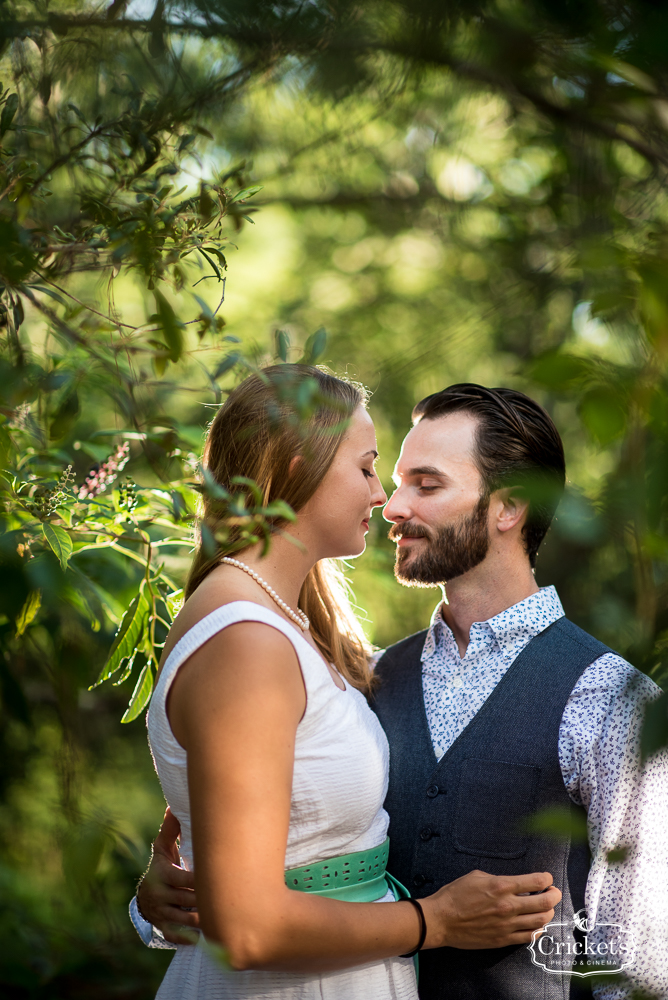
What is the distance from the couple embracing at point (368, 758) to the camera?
1088 millimetres

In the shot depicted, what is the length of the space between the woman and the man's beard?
40 centimetres

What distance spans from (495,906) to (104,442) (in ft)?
4.04

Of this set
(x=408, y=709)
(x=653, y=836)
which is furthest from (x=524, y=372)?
(x=408, y=709)

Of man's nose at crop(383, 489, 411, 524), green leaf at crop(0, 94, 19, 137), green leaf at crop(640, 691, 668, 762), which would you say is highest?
green leaf at crop(0, 94, 19, 137)

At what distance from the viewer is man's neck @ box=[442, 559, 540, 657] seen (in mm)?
1943

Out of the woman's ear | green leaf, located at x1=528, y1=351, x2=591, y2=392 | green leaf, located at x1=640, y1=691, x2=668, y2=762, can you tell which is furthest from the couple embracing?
green leaf, located at x1=640, y1=691, x2=668, y2=762

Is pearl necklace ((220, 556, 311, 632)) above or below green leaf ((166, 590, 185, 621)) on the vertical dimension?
above

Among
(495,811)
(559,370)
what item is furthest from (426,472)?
Result: (559,370)

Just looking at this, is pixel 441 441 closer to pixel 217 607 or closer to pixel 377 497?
pixel 377 497

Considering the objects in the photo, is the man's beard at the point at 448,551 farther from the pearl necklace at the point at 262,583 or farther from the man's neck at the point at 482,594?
the pearl necklace at the point at 262,583

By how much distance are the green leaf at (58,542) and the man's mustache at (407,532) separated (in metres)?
1.05

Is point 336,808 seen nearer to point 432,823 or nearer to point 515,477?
point 432,823

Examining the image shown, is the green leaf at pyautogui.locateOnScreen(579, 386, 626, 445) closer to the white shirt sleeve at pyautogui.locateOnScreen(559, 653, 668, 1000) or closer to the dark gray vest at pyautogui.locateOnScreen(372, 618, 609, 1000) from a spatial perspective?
the white shirt sleeve at pyautogui.locateOnScreen(559, 653, 668, 1000)

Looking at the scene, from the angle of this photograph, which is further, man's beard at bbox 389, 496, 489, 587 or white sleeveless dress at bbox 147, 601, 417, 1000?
man's beard at bbox 389, 496, 489, 587
